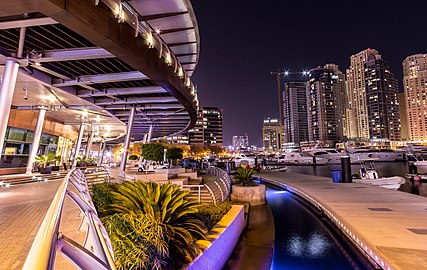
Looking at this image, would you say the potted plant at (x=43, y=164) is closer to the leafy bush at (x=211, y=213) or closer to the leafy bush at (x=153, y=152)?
the leafy bush at (x=153, y=152)

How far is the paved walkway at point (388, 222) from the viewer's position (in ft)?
18.5

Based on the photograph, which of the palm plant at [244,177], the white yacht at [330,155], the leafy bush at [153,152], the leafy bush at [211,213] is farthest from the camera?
the white yacht at [330,155]

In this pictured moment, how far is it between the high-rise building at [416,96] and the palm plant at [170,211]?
169215mm

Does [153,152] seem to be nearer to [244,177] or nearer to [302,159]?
[244,177]

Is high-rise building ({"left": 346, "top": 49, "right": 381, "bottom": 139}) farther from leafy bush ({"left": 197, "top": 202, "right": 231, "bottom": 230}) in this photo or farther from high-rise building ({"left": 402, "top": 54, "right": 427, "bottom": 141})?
leafy bush ({"left": 197, "top": 202, "right": 231, "bottom": 230})

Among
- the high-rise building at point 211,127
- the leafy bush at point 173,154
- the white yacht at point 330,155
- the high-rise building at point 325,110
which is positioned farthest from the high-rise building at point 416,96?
the leafy bush at point 173,154

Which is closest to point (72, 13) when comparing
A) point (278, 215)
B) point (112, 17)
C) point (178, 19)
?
point (112, 17)

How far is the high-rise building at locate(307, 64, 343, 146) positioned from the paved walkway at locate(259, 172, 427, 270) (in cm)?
14772

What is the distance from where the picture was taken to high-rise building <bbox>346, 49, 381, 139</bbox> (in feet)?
520

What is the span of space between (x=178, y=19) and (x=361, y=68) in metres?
183

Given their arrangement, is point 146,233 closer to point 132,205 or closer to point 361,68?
point 132,205

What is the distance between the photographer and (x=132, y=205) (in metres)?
5.52

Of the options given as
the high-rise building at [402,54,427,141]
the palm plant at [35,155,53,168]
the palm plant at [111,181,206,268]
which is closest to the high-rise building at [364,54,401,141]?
the high-rise building at [402,54,427,141]

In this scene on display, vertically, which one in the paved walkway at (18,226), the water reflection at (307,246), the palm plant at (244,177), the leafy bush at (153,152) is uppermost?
the leafy bush at (153,152)
